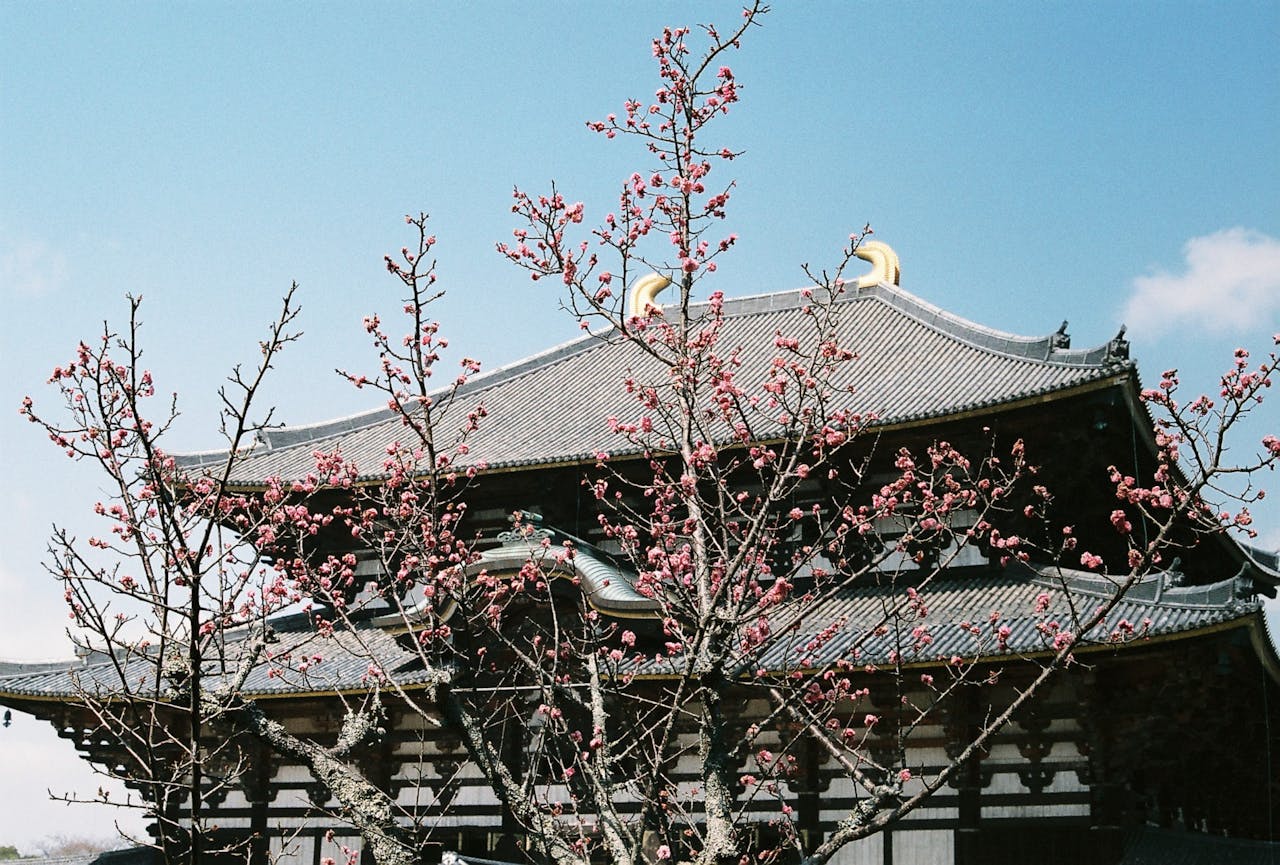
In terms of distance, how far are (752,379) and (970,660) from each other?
954 cm

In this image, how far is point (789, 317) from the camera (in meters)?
25.4

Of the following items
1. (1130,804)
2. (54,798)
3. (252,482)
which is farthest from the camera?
(252,482)

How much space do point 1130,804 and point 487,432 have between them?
12.7m

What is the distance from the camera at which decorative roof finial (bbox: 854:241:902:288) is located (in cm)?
2498

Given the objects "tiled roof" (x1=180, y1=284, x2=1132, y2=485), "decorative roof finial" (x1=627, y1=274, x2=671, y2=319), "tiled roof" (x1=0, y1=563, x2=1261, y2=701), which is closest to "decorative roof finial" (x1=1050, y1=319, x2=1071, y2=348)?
"tiled roof" (x1=180, y1=284, x2=1132, y2=485)

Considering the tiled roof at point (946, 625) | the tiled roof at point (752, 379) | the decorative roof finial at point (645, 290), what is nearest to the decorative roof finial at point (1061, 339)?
the tiled roof at point (752, 379)

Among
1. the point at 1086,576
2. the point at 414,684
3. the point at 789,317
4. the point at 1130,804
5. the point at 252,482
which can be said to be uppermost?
the point at 789,317

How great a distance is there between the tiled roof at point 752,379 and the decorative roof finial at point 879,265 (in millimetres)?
252

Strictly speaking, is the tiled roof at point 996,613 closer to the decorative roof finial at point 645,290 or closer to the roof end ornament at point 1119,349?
the roof end ornament at point 1119,349

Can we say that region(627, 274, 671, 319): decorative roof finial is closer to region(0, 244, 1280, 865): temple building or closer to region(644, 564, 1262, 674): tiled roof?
region(0, 244, 1280, 865): temple building

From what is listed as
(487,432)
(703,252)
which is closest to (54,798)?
(703,252)

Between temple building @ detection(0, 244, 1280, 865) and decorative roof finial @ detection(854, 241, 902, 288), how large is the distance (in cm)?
17

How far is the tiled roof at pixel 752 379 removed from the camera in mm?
18984

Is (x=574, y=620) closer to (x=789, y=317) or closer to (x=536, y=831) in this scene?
→ (x=536, y=831)
